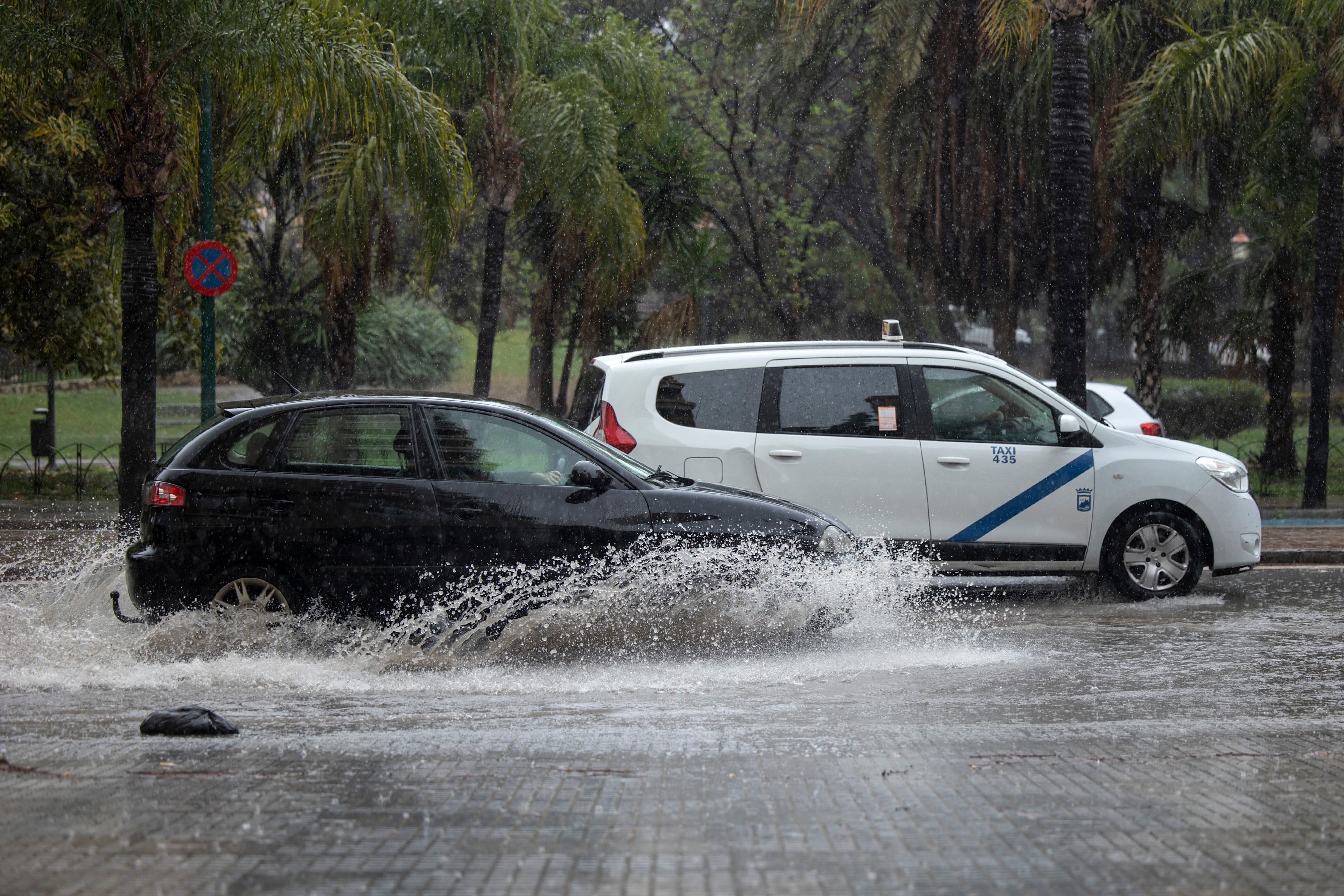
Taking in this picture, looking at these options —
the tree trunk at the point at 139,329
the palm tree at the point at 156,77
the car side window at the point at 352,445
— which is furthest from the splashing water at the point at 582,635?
the palm tree at the point at 156,77

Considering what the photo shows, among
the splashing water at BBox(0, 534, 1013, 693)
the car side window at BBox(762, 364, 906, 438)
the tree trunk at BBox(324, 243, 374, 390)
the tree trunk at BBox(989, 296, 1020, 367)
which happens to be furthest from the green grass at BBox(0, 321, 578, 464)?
the splashing water at BBox(0, 534, 1013, 693)

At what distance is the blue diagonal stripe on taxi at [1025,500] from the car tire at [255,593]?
4.57 m

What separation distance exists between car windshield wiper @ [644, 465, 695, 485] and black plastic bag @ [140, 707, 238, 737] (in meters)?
2.95

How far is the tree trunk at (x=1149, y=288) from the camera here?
20.4m

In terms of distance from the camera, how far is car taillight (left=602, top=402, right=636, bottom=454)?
29.8 feet

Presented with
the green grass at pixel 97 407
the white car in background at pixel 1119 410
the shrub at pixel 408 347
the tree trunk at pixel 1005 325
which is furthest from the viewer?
the shrub at pixel 408 347

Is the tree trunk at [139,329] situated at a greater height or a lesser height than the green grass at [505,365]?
lesser

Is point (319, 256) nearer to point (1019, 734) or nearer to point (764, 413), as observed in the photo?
point (764, 413)

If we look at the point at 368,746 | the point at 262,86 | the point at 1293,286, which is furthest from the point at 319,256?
the point at 1293,286

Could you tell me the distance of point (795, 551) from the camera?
7305 millimetres

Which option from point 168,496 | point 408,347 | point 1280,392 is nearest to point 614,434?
point 168,496

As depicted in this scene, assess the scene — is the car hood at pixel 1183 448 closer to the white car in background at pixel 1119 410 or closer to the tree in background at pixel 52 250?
the white car in background at pixel 1119 410

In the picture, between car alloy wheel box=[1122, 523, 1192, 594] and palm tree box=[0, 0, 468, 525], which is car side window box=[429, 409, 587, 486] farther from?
palm tree box=[0, 0, 468, 525]

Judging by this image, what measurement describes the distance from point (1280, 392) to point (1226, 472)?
14.8 meters
